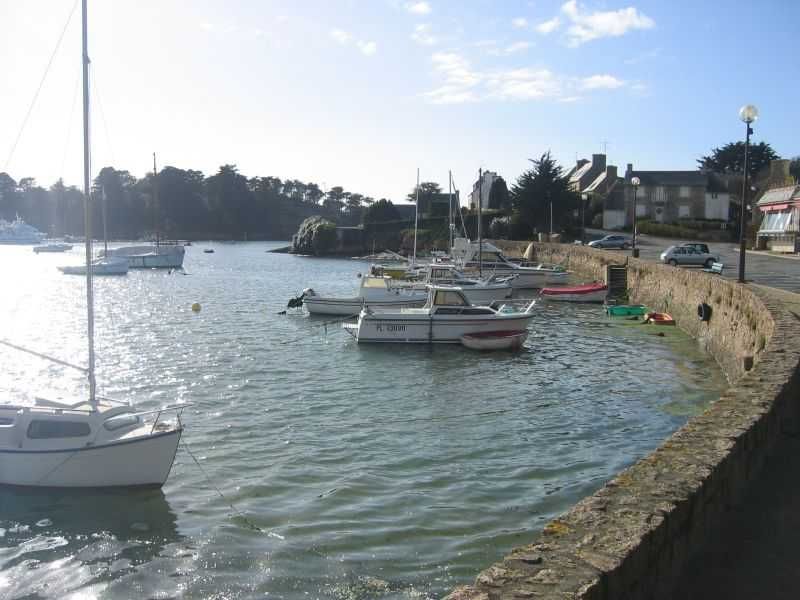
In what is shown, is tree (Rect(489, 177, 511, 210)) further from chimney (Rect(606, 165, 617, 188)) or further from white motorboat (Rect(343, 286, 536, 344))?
white motorboat (Rect(343, 286, 536, 344))

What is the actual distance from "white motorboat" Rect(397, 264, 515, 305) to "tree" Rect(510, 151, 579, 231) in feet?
137

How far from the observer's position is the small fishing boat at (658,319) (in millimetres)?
34094

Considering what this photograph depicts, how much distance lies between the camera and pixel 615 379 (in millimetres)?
23547

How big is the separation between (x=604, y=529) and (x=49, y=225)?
203 m

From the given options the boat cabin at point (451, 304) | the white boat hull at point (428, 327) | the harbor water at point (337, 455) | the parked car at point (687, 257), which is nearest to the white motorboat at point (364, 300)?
the harbor water at point (337, 455)

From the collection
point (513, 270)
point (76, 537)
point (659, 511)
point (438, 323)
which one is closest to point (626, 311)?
point (438, 323)

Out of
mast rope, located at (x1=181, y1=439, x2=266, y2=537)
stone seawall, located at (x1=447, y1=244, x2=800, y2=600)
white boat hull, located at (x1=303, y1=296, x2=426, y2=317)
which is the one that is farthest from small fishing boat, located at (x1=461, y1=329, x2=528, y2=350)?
stone seawall, located at (x1=447, y1=244, x2=800, y2=600)

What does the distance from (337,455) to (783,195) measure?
51243 mm

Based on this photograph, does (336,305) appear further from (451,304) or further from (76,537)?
(76,537)

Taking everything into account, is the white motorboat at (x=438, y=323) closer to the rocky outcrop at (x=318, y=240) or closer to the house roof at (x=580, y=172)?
the house roof at (x=580, y=172)

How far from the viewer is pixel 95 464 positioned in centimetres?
1364

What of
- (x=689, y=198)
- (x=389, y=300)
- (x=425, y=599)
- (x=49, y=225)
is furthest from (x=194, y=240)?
(x=425, y=599)

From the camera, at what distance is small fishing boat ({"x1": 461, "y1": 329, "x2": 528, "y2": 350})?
1145 inches

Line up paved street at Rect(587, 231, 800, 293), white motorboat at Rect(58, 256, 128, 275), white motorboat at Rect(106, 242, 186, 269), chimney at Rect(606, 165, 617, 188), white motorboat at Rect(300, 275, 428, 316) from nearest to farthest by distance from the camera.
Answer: paved street at Rect(587, 231, 800, 293), white motorboat at Rect(300, 275, 428, 316), white motorboat at Rect(58, 256, 128, 275), white motorboat at Rect(106, 242, 186, 269), chimney at Rect(606, 165, 617, 188)
